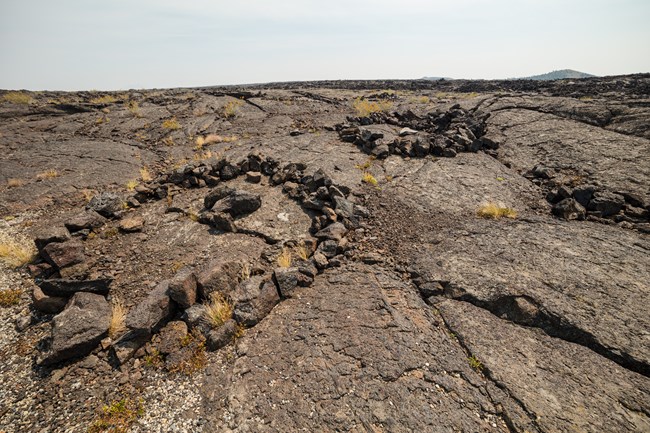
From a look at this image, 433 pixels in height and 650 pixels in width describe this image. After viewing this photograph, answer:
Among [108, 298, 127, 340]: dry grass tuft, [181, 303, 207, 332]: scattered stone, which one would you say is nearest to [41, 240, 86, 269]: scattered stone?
[108, 298, 127, 340]: dry grass tuft

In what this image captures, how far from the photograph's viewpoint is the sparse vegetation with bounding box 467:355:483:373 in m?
4.37

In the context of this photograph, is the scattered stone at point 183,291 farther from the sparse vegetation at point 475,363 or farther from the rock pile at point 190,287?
the sparse vegetation at point 475,363

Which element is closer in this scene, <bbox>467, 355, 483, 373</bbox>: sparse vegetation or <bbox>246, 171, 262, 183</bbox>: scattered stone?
<bbox>467, 355, 483, 373</bbox>: sparse vegetation

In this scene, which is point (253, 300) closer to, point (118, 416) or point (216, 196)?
point (118, 416)

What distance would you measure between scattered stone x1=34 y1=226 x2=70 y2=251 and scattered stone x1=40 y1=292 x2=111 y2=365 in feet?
8.20

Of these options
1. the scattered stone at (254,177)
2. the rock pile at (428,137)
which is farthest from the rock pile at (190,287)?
the rock pile at (428,137)

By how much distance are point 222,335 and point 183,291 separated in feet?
3.93

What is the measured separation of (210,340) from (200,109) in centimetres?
2162

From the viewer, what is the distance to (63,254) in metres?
6.61

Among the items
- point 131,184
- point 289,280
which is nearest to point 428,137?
point 289,280

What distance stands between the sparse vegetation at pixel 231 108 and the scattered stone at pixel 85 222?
14.4 meters

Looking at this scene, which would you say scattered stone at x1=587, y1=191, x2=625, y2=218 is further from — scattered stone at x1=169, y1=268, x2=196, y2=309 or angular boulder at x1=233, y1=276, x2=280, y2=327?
scattered stone at x1=169, y1=268, x2=196, y2=309

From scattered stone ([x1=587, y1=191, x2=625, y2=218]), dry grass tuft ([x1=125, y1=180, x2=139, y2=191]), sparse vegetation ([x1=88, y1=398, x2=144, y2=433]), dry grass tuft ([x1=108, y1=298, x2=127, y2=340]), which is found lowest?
sparse vegetation ([x1=88, y1=398, x2=144, y2=433])

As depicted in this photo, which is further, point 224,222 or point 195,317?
point 224,222
